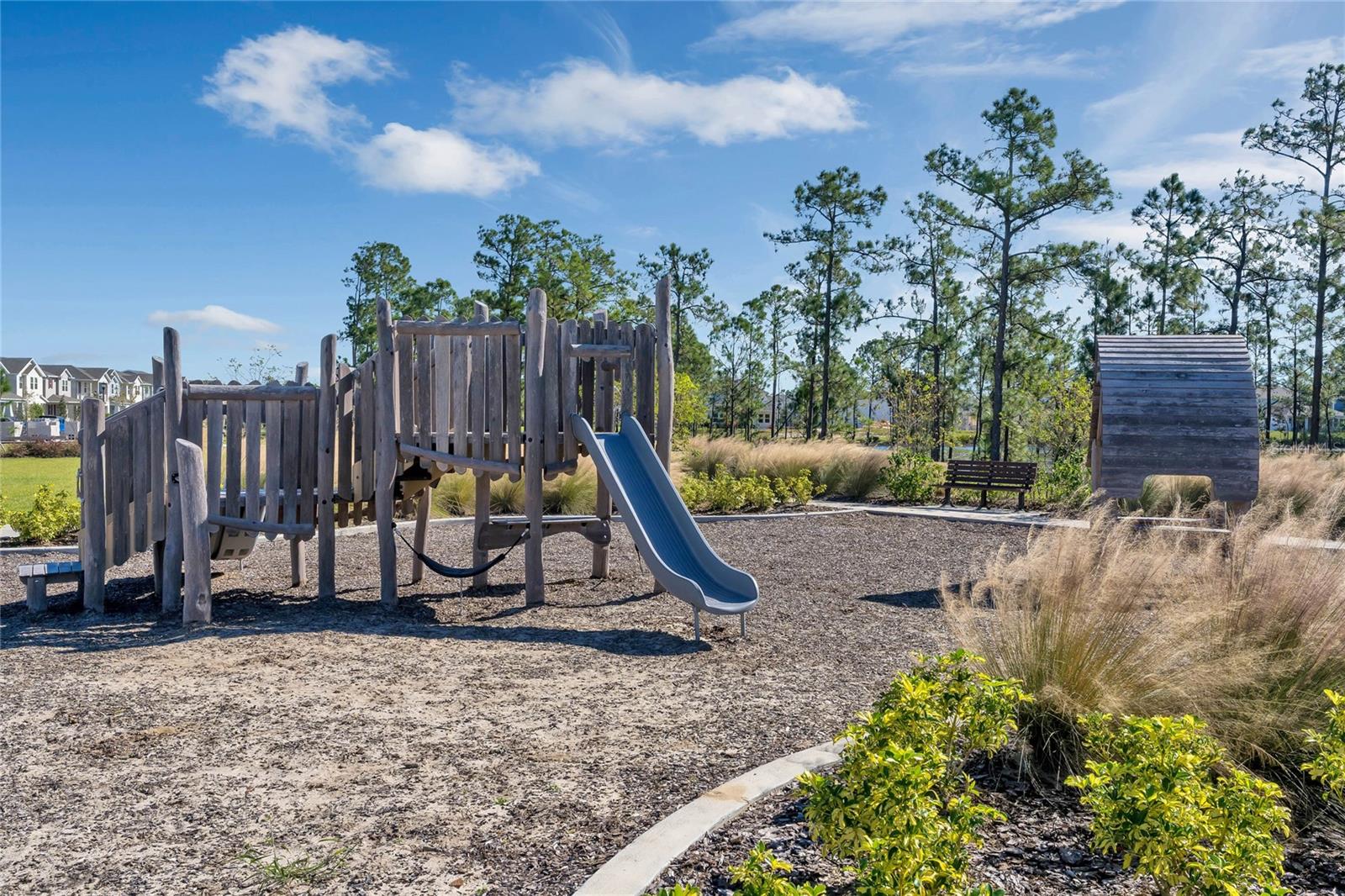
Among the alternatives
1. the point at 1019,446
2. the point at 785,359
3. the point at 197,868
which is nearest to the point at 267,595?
the point at 197,868

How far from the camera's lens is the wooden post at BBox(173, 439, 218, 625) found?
21.5 ft

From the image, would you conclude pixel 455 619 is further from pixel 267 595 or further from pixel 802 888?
pixel 802 888

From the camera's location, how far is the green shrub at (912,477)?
15.2 meters

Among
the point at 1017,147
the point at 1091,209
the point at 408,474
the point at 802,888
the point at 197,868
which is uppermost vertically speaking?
the point at 1017,147

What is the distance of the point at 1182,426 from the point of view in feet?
29.7

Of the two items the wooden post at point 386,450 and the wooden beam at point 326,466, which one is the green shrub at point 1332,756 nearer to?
the wooden post at point 386,450

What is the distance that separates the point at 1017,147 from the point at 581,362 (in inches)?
781

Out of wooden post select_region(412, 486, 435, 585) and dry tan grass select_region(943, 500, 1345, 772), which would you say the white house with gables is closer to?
wooden post select_region(412, 486, 435, 585)

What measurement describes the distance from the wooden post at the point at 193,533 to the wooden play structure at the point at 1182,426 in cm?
792

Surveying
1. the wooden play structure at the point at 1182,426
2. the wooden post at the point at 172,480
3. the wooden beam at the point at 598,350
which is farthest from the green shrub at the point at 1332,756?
the wooden post at the point at 172,480

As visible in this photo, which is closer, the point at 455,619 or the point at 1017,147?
the point at 455,619

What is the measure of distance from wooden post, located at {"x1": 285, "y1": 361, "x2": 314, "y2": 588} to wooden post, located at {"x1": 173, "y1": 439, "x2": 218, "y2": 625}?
2.29 feet

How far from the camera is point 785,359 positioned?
35656 millimetres

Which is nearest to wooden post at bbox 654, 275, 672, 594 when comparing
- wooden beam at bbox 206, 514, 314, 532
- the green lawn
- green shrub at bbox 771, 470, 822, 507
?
wooden beam at bbox 206, 514, 314, 532
